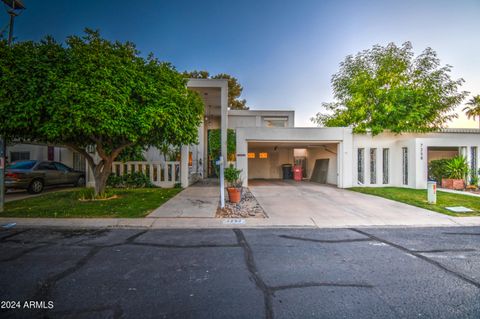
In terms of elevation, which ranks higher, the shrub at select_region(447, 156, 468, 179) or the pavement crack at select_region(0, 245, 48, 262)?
the shrub at select_region(447, 156, 468, 179)

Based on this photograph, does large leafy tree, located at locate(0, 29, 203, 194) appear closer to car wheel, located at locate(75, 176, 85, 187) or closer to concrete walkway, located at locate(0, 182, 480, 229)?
concrete walkway, located at locate(0, 182, 480, 229)

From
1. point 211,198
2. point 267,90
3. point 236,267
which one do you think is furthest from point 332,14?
point 236,267

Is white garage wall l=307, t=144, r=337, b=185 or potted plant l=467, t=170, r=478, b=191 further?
white garage wall l=307, t=144, r=337, b=185

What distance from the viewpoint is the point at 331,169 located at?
1520 cm

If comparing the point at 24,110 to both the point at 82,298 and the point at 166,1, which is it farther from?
the point at 166,1

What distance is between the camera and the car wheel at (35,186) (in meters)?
10.7

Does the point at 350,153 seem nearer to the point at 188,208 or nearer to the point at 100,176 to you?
the point at 188,208

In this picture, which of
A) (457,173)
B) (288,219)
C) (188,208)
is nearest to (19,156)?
(188,208)

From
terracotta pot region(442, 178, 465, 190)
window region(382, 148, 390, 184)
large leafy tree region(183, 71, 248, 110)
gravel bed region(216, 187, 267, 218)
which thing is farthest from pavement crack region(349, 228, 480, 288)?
large leafy tree region(183, 71, 248, 110)

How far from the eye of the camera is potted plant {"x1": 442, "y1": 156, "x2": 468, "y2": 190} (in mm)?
11711

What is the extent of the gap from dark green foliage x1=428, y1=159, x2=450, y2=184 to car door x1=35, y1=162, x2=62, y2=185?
21191mm

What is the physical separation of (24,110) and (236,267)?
766 centimetres

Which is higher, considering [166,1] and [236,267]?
[166,1]

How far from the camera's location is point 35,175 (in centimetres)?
1083
